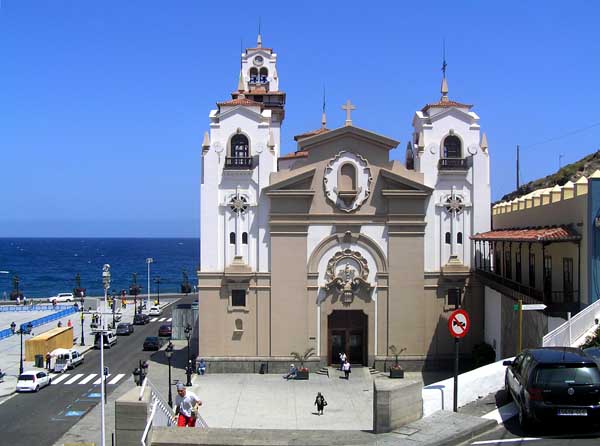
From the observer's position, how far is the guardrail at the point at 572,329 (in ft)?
66.8

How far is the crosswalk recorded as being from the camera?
42.6m

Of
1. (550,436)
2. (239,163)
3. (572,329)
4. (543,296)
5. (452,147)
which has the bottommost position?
(550,436)

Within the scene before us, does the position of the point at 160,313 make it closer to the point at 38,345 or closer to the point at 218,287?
the point at 38,345

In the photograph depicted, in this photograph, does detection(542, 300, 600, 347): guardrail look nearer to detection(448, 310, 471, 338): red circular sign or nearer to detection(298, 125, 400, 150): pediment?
detection(448, 310, 471, 338): red circular sign

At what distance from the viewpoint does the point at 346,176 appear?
41.5 metres

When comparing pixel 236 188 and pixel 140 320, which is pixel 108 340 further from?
pixel 236 188

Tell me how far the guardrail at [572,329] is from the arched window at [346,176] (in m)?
20.7

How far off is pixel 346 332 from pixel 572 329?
2175 cm

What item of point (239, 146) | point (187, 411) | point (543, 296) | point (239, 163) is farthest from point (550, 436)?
point (239, 146)

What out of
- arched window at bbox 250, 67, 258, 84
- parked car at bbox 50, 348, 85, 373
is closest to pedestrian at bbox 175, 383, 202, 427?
parked car at bbox 50, 348, 85, 373

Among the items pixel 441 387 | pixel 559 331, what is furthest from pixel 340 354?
pixel 441 387

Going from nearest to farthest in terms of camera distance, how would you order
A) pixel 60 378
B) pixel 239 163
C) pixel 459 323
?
pixel 459 323 → pixel 239 163 → pixel 60 378

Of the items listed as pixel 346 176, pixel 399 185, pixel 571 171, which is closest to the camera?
pixel 399 185

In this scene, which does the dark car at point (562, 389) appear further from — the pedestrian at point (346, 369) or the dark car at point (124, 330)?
the dark car at point (124, 330)
